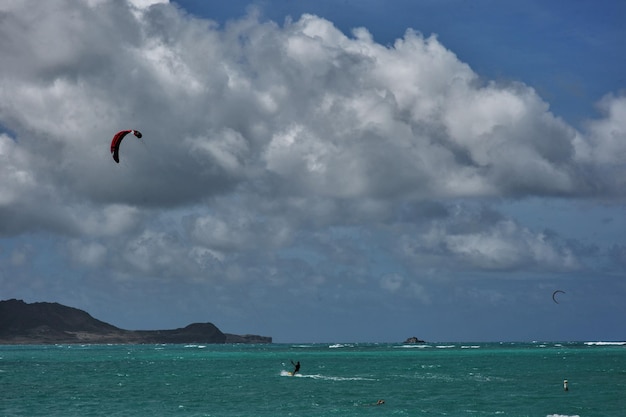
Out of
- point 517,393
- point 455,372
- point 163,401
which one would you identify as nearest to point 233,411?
point 163,401

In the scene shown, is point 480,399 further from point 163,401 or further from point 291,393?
point 163,401

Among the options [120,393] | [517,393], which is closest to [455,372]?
[517,393]

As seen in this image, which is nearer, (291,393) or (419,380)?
(291,393)

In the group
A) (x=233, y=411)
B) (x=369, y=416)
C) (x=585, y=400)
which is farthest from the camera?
(x=585, y=400)

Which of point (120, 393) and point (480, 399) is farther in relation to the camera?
point (120, 393)

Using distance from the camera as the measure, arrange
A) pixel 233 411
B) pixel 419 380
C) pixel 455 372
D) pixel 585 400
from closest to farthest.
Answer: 1. pixel 233 411
2. pixel 585 400
3. pixel 419 380
4. pixel 455 372

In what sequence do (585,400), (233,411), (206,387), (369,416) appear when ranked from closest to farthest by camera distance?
1. (369,416)
2. (233,411)
3. (585,400)
4. (206,387)

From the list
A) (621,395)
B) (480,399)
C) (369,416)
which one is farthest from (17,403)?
(621,395)

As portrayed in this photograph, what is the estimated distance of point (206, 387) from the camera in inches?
3644

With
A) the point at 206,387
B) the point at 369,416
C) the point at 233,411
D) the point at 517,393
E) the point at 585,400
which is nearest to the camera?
the point at 369,416

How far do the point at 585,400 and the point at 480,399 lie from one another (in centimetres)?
969

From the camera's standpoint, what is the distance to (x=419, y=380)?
10012 cm

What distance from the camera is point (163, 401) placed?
77.1 metres

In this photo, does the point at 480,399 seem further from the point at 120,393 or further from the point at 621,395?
the point at 120,393
